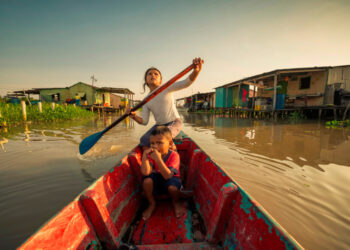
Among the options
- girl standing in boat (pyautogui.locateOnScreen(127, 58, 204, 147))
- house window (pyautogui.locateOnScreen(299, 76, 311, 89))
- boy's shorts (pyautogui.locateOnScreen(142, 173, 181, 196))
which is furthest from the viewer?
house window (pyautogui.locateOnScreen(299, 76, 311, 89))

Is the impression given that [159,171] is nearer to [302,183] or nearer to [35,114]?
[302,183]

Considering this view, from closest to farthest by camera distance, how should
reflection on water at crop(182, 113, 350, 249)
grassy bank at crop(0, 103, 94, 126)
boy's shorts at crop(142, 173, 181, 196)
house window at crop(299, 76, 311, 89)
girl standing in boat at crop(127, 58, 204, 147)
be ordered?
reflection on water at crop(182, 113, 350, 249) < boy's shorts at crop(142, 173, 181, 196) < girl standing in boat at crop(127, 58, 204, 147) < grassy bank at crop(0, 103, 94, 126) < house window at crop(299, 76, 311, 89)

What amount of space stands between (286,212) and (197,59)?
225cm

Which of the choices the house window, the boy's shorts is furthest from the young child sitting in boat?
the house window

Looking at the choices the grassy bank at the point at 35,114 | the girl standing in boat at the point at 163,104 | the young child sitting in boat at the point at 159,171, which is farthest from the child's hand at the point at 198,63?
the grassy bank at the point at 35,114

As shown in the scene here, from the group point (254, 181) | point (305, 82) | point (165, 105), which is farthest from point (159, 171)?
point (305, 82)

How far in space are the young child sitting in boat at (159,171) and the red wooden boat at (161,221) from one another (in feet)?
0.33

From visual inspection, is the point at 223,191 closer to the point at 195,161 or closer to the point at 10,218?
the point at 195,161

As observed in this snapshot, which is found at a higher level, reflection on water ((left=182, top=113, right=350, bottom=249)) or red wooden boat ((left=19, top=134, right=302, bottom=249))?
red wooden boat ((left=19, top=134, right=302, bottom=249))

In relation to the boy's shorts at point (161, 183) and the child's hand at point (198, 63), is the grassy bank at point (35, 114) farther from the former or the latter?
the child's hand at point (198, 63)

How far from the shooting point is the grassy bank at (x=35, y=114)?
8.23m

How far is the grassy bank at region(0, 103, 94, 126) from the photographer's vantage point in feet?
27.0

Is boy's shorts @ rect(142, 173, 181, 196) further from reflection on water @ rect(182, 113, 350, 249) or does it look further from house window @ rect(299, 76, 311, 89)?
house window @ rect(299, 76, 311, 89)

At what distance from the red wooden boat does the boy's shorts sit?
0.11 metres
